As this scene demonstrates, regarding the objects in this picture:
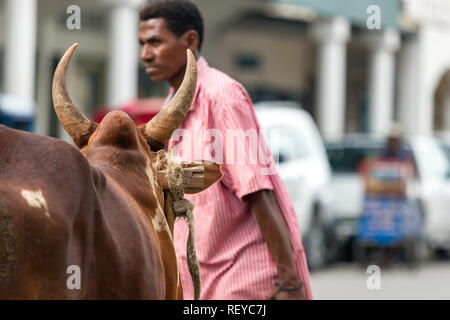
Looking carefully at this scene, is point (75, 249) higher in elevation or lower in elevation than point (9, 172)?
lower

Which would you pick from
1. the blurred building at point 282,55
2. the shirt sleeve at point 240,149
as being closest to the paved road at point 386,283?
the blurred building at point 282,55

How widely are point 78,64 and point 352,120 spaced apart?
1084 centimetres

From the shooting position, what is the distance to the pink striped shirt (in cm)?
370

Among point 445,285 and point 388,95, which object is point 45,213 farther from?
point 388,95

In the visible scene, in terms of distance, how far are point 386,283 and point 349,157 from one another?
374cm

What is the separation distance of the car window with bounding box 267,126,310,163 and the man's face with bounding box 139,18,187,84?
8137 mm

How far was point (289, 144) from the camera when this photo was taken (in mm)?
13047

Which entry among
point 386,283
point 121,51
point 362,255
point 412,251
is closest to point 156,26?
point 386,283

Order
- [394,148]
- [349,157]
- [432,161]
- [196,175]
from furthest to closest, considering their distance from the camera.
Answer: [349,157]
[432,161]
[394,148]
[196,175]

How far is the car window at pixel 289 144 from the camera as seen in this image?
12.5m

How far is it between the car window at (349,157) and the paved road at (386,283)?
1.52m

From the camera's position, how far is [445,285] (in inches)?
465

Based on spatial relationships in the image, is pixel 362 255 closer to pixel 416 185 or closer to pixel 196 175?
pixel 416 185
